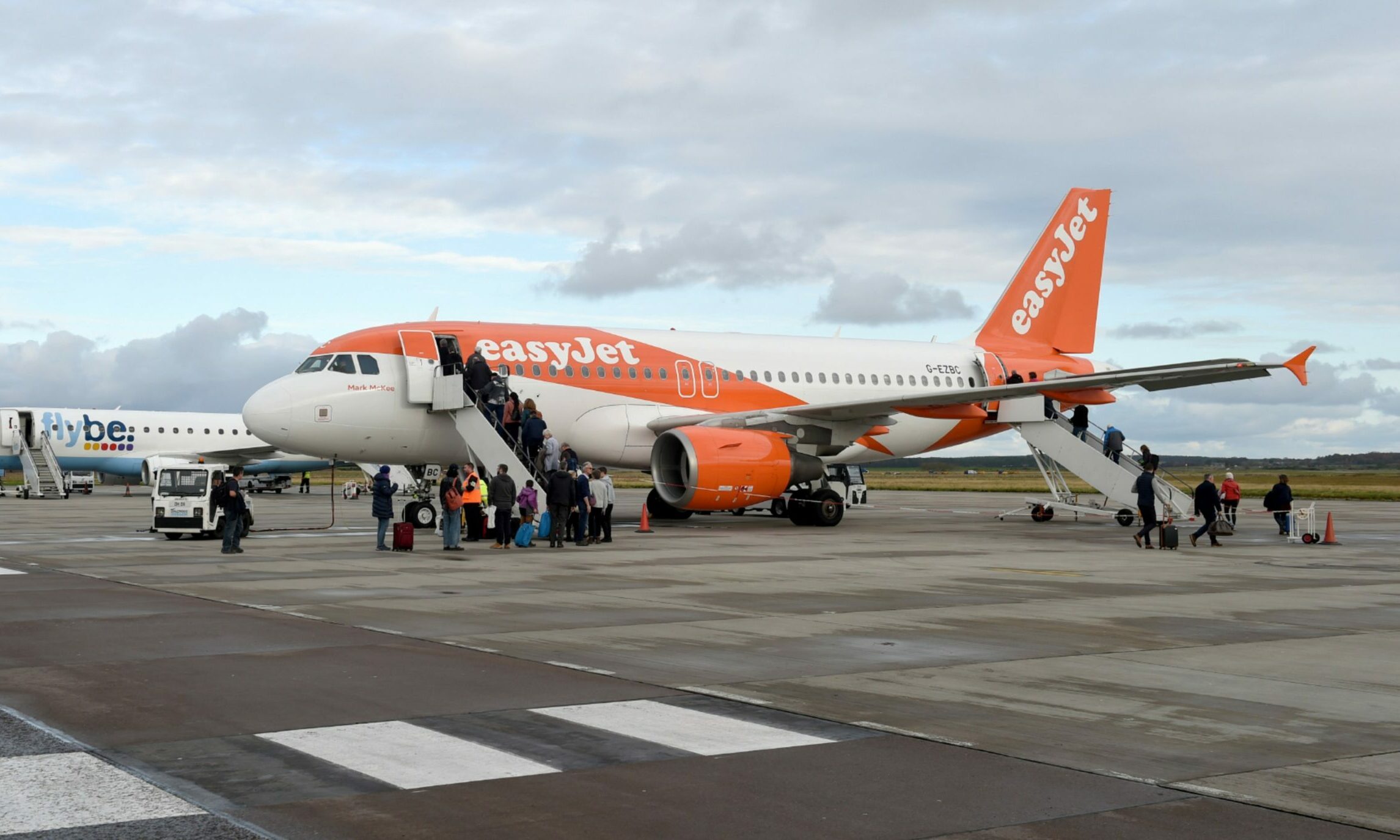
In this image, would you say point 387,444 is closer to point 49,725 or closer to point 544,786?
point 49,725

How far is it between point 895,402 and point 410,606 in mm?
14121

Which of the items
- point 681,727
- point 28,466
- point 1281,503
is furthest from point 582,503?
point 28,466

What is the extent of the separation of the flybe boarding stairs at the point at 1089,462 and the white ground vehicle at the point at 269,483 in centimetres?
3970

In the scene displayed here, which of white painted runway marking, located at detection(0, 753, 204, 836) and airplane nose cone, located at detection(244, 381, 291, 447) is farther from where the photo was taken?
airplane nose cone, located at detection(244, 381, 291, 447)

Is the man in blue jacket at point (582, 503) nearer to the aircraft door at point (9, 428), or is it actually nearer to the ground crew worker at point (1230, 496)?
the ground crew worker at point (1230, 496)

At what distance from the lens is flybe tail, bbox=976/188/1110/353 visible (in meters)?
33.1

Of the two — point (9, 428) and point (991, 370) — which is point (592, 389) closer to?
point (991, 370)

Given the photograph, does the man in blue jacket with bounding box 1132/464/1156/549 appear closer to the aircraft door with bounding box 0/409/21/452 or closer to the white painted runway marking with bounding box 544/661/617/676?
the white painted runway marking with bounding box 544/661/617/676

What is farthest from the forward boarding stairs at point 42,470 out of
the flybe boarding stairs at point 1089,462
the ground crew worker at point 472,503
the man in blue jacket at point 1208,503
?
the man in blue jacket at point 1208,503

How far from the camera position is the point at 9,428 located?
48.7m

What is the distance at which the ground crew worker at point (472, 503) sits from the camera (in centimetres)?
2203

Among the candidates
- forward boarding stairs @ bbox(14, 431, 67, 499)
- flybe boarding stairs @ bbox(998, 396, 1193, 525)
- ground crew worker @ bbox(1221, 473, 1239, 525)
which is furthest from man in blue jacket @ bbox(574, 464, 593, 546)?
forward boarding stairs @ bbox(14, 431, 67, 499)

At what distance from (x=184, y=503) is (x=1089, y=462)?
729 inches

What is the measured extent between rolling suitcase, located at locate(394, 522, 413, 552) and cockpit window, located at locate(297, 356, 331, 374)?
16.9 feet
